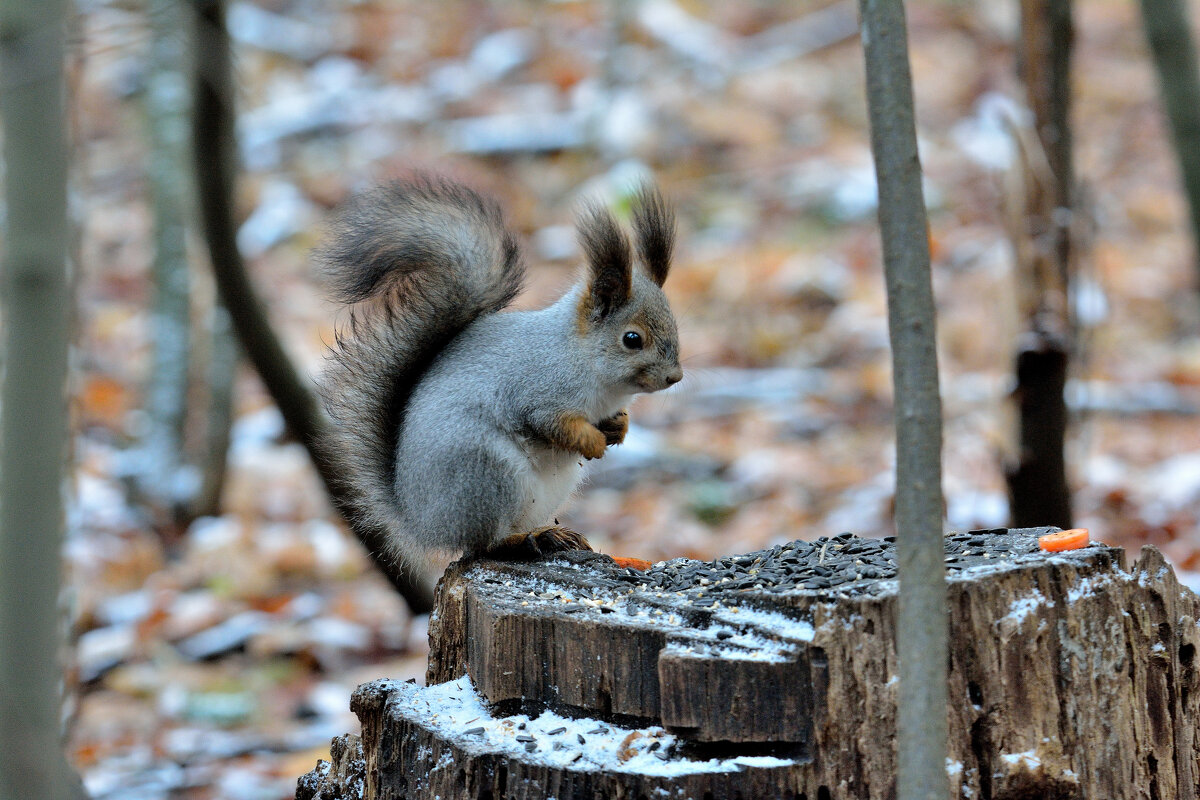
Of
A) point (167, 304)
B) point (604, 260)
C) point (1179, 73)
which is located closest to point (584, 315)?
point (604, 260)

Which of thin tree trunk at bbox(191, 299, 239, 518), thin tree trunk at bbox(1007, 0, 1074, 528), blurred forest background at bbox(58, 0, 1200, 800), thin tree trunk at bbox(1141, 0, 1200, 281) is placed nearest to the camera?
thin tree trunk at bbox(1141, 0, 1200, 281)

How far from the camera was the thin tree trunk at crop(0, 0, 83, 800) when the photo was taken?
61.3 inches

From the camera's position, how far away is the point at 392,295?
210cm

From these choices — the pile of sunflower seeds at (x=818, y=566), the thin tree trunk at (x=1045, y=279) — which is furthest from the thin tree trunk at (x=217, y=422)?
the pile of sunflower seeds at (x=818, y=566)

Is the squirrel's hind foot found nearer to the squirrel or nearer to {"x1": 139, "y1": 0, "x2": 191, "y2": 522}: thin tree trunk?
the squirrel

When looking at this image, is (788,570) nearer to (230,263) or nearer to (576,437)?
(576,437)

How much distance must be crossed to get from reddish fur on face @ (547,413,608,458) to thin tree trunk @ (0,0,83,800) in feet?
2.65

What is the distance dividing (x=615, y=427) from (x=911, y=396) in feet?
3.96

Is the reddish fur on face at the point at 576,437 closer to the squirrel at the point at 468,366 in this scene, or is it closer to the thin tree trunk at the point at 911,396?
the squirrel at the point at 468,366

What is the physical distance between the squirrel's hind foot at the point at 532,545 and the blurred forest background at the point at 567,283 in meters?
0.42

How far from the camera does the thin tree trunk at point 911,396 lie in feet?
3.51

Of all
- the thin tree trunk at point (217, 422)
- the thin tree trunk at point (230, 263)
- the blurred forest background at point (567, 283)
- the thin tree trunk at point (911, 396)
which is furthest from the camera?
the thin tree trunk at point (217, 422)

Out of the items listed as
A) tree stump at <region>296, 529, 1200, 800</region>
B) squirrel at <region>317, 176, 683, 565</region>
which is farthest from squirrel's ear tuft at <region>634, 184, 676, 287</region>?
tree stump at <region>296, 529, 1200, 800</region>

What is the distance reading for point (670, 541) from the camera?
4.08m
